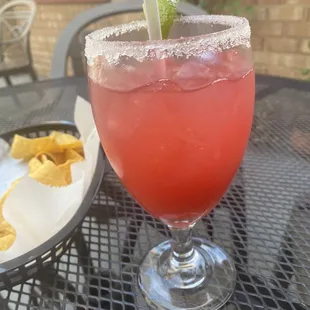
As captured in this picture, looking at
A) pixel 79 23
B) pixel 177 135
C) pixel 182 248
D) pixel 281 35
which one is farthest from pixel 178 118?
pixel 281 35

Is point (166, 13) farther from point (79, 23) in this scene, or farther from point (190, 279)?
point (79, 23)

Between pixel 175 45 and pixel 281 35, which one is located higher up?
pixel 175 45

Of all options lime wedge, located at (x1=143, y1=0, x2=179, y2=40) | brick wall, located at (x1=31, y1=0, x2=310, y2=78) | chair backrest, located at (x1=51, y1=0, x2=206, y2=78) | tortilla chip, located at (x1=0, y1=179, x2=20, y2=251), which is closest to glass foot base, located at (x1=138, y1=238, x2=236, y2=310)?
tortilla chip, located at (x1=0, y1=179, x2=20, y2=251)

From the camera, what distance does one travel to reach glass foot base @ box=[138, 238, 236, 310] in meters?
0.40

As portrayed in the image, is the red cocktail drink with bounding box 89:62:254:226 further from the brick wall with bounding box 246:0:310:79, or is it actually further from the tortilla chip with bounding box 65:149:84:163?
the brick wall with bounding box 246:0:310:79

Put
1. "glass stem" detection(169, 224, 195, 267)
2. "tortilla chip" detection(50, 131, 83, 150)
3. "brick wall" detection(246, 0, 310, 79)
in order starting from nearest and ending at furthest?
"glass stem" detection(169, 224, 195, 267) < "tortilla chip" detection(50, 131, 83, 150) < "brick wall" detection(246, 0, 310, 79)

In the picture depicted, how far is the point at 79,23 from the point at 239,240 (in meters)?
Result: 0.94

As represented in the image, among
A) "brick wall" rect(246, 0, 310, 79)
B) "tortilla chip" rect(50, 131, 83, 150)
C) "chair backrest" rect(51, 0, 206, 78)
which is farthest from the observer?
"brick wall" rect(246, 0, 310, 79)

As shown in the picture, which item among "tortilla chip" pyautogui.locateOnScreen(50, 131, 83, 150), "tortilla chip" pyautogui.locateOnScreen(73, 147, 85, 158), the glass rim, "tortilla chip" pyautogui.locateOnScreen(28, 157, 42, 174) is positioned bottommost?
"tortilla chip" pyautogui.locateOnScreen(73, 147, 85, 158)

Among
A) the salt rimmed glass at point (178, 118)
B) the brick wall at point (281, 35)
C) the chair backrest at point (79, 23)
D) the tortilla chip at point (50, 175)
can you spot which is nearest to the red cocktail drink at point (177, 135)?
the salt rimmed glass at point (178, 118)

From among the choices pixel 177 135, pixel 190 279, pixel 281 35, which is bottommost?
pixel 281 35

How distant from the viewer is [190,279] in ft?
1.40

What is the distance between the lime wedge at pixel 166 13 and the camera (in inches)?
13.9

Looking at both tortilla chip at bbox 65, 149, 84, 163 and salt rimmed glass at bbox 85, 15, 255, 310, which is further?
tortilla chip at bbox 65, 149, 84, 163
